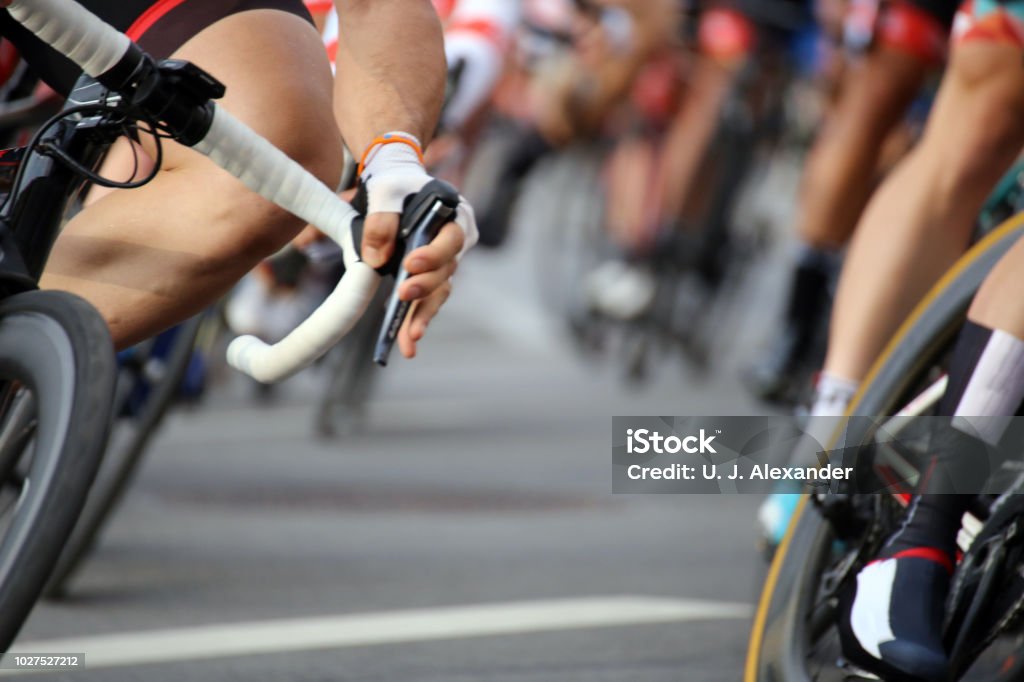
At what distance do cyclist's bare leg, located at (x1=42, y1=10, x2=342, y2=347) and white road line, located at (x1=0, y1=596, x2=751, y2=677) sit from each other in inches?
44.7

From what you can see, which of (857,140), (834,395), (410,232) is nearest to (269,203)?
(410,232)

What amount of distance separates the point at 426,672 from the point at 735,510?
2.56 metres

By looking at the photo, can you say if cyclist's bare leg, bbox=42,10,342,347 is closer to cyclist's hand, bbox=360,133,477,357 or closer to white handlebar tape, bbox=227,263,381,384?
cyclist's hand, bbox=360,133,477,357

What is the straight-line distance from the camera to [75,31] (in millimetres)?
1912

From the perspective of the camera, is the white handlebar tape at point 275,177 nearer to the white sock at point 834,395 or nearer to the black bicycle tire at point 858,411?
the black bicycle tire at point 858,411

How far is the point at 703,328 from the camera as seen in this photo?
367 inches

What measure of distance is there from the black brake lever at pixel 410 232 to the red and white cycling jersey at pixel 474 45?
3626 millimetres

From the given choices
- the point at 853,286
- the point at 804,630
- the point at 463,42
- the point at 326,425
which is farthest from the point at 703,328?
the point at 804,630

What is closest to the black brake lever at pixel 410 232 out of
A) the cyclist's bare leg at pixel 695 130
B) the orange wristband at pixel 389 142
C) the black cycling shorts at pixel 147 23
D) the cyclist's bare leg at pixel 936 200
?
the orange wristband at pixel 389 142

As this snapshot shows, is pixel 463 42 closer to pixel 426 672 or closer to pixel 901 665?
pixel 426 672

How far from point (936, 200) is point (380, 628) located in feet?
4.89

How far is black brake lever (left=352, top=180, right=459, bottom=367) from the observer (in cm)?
192

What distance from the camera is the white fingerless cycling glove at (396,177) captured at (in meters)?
1.96

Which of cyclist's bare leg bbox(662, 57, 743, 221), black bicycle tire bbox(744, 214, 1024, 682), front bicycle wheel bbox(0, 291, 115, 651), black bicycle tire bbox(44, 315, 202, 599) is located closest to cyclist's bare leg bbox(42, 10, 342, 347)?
front bicycle wheel bbox(0, 291, 115, 651)
